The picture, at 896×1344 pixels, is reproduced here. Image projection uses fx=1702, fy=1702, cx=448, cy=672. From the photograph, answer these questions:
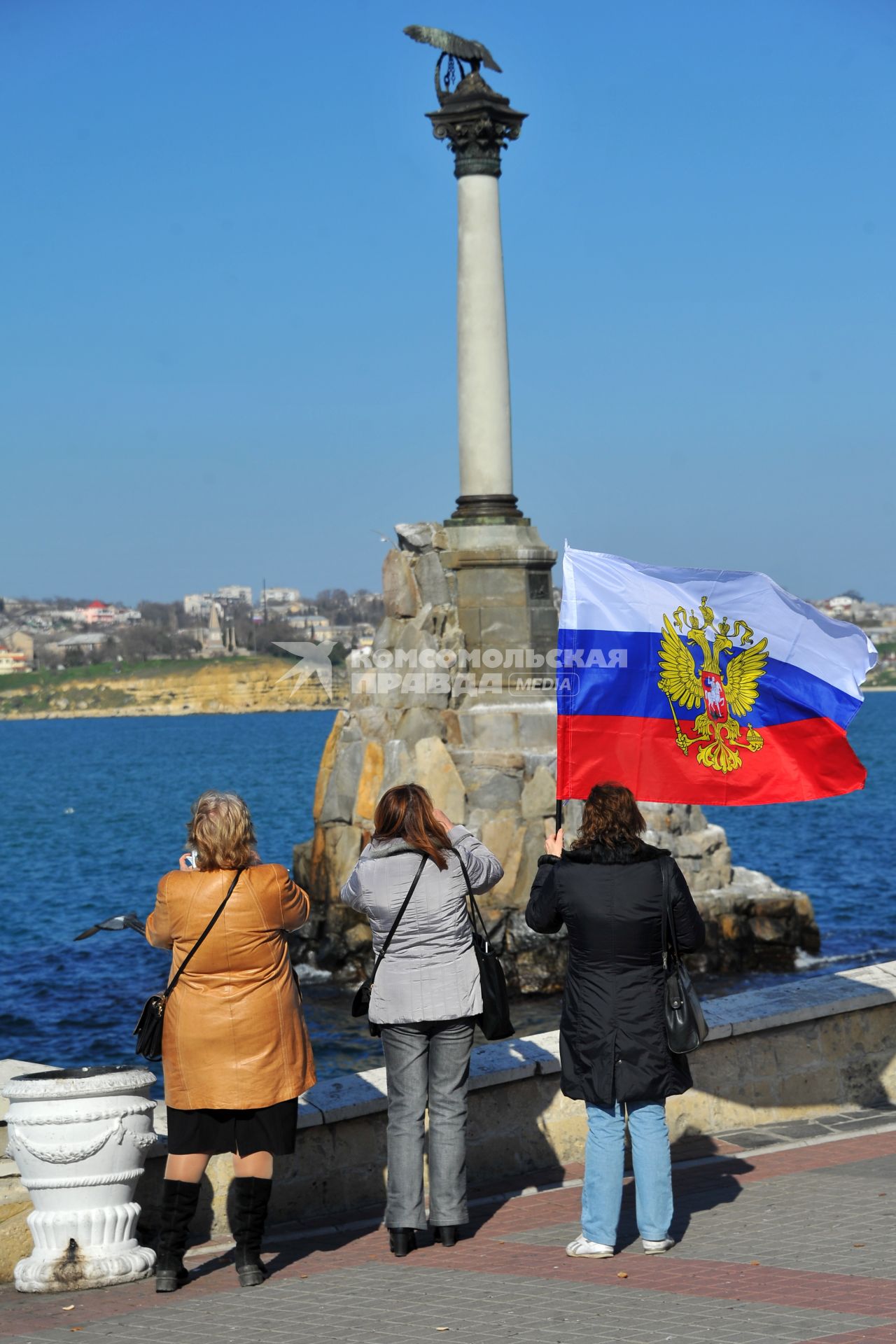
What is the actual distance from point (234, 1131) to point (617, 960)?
1.50 meters

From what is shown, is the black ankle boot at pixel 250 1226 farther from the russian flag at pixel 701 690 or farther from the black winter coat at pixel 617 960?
the russian flag at pixel 701 690

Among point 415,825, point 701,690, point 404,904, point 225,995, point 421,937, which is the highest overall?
point 701,690

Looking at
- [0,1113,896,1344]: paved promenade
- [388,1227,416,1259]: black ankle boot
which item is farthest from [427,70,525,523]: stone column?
[388,1227,416,1259]: black ankle boot

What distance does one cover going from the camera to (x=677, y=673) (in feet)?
24.5

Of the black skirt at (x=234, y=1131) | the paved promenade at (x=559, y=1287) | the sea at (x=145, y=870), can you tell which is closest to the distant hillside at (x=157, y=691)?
the sea at (x=145, y=870)

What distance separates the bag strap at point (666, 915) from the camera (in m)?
6.16

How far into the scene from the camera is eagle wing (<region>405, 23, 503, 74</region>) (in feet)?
72.6

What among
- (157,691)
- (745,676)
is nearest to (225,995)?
(745,676)

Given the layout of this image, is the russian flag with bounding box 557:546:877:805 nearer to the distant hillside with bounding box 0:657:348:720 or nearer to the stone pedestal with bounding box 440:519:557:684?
the stone pedestal with bounding box 440:519:557:684

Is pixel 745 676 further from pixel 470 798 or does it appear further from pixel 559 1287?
pixel 470 798

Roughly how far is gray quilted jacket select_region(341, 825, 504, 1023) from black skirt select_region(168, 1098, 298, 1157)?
533mm

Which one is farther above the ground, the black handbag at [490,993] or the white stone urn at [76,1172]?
the black handbag at [490,993]

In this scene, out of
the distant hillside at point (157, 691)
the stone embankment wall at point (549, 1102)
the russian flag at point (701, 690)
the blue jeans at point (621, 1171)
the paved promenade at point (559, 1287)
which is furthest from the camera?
the distant hillside at point (157, 691)

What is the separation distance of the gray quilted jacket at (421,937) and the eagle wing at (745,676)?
1.74 m
